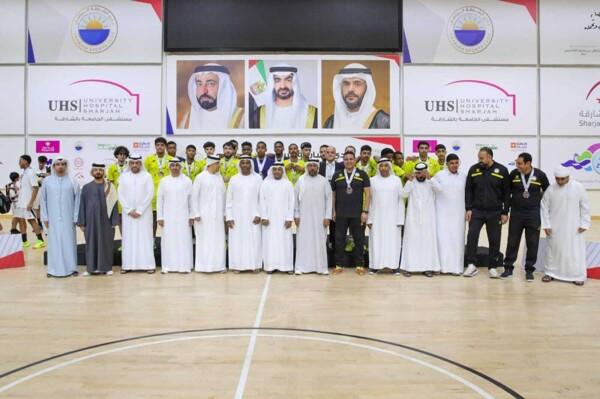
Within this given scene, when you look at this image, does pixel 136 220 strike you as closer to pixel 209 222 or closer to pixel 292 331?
pixel 209 222

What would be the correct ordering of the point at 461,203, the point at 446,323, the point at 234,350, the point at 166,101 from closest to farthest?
the point at 234,350 < the point at 446,323 < the point at 461,203 < the point at 166,101

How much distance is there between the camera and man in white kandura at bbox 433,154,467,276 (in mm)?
6625

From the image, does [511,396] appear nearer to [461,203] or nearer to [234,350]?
[234,350]

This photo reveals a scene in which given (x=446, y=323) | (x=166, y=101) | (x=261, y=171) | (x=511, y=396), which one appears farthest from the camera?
(x=166, y=101)

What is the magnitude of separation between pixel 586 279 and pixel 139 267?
19.6 ft

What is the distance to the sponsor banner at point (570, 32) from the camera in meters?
13.5

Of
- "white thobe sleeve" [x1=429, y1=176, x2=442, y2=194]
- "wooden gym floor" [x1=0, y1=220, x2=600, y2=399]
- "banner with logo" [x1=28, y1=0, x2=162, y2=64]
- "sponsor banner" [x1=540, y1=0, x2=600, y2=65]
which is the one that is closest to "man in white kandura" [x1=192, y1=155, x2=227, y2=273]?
"wooden gym floor" [x1=0, y1=220, x2=600, y2=399]

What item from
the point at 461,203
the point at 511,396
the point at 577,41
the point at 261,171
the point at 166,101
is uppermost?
the point at 577,41

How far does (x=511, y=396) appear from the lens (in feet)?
9.02

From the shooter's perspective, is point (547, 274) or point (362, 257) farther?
point (362, 257)

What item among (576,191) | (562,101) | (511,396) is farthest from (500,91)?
(511,396)

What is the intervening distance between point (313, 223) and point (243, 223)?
0.98 m

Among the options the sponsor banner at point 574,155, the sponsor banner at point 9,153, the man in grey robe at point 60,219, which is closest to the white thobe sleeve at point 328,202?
the man in grey robe at point 60,219

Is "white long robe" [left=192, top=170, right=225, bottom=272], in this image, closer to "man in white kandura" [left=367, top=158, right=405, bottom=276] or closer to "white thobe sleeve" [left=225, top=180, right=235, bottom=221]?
"white thobe sleeve" [left=225, top=180, right=235, bottom=221]
